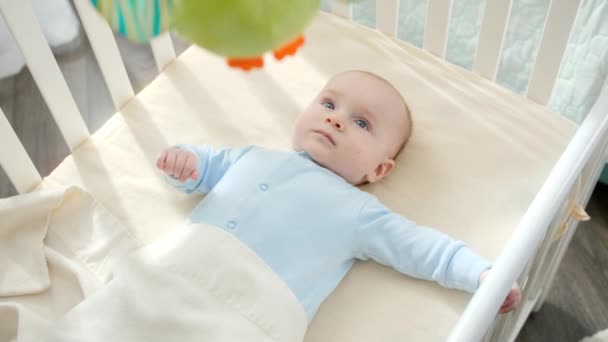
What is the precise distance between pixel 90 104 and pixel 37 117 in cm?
13

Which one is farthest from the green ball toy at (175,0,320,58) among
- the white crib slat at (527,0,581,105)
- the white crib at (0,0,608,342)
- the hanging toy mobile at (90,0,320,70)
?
the white crib slat at (527,0,581,105)

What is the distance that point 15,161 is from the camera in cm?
101

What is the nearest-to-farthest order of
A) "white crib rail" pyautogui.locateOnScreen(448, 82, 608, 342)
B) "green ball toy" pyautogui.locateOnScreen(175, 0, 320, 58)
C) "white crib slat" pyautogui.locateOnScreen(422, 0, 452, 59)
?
"green ball toy" pyautogui.locateOnScreen(175, 0, 320, 58), "white crib rail" pyautogui.locateOnScreen(448, 82, 608, 342), "white crib slat" pyautogui.locateOnScreen(422, 0, 452, 59)

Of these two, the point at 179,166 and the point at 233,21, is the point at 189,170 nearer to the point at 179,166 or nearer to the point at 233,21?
the point at 179,166

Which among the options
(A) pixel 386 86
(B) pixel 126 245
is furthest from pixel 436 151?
(B) pixel 126 245

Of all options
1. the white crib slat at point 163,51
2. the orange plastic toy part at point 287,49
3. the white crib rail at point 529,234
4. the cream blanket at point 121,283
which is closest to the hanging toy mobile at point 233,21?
the orange plastic toy part at point 287,49

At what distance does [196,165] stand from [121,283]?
0.23 meters

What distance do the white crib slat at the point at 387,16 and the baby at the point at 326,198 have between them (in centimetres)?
25

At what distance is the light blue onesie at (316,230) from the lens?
2.87 feet

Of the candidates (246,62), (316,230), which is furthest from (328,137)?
(246,62)

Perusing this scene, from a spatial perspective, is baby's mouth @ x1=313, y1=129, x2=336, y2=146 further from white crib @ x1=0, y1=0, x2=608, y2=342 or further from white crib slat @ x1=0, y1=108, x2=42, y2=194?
white crib slat @ x1=0, y1=108, x2=42, y2=194

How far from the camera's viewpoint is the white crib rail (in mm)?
617

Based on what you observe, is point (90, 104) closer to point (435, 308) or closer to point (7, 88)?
point (7, 88)

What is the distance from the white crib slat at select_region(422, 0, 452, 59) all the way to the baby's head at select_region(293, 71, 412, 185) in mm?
202
